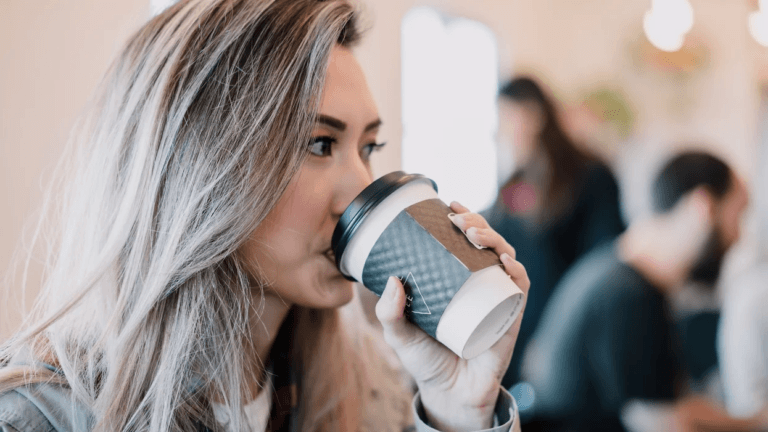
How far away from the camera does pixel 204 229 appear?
668mm

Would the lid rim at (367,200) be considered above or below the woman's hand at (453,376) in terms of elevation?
above

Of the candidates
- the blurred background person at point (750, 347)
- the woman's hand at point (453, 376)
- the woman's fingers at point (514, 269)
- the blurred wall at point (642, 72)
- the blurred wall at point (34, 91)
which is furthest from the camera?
the blurred wall at point (642, 72)

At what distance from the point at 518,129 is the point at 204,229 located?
170 centimetres

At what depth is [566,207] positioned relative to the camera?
6.99 feet

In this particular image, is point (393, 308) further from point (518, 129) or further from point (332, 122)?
point (518, 129)

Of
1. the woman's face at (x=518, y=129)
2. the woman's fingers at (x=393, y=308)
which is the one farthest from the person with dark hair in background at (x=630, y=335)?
the woman's fingers at (x=393, y=308)

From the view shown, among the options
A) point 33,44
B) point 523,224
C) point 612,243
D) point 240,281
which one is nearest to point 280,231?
point 240,281

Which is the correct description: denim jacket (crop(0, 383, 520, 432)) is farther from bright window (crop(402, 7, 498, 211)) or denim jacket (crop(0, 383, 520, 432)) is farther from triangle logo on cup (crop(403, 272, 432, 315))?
bright window (crop(402, 7, 498, 211))

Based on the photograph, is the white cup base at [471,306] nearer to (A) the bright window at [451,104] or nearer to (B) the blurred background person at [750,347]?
(A) the bright window at [451,104]

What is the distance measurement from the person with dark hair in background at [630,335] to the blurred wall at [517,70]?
320 mm

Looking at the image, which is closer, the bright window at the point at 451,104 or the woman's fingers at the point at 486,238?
the woman's fingers at the point at 486,238

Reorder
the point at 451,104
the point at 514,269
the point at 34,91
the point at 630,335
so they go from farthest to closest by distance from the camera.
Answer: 1. the point at 451,104
2. the point at 630,335
3. the point at 34,91
4. the point at 514,269

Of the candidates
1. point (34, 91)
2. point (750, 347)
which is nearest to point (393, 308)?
point (34, 91)

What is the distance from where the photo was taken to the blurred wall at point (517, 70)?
37.2 inches
